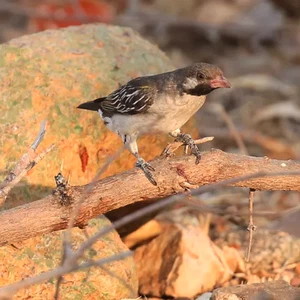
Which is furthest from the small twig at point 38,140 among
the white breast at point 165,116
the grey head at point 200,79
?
the grey head at point 200,79

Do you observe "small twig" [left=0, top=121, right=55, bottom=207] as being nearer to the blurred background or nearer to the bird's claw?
the bird's claw

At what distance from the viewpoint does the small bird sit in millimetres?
3797

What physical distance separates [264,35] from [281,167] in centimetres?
657

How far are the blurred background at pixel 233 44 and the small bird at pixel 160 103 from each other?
8.25 feet

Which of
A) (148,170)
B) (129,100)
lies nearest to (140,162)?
(148,170)

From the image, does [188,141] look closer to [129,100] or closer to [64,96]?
[129,100]

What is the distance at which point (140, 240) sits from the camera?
466 centimetres

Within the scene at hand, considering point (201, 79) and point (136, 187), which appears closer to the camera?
point (136, 187)

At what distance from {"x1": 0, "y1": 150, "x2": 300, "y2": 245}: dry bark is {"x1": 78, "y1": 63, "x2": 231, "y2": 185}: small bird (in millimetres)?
103

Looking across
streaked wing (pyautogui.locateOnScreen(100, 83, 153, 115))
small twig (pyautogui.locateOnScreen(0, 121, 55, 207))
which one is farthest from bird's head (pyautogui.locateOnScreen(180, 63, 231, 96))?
small twig (pyautogui.locateOnScreen(0, 121, 55, 207))

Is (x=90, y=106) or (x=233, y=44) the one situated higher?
(x=90, y=106)

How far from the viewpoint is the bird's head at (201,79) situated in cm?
374

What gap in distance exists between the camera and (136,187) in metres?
3.56

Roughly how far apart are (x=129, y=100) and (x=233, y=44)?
19.6 feet
